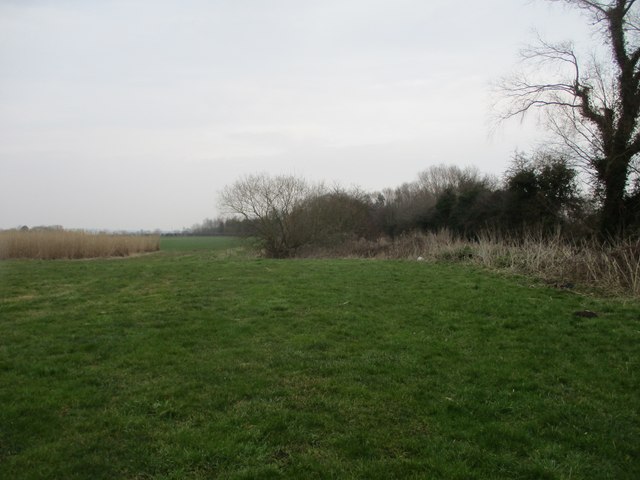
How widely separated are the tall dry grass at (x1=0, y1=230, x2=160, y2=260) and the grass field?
1660 cm

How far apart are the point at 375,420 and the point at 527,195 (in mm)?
23618

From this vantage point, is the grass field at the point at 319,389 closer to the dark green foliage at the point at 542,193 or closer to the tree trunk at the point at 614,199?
the tree trunk at the point at 614,199

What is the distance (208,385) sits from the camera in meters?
4.49

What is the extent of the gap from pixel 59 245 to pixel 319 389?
24.3 metres

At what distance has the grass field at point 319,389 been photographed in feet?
10.4

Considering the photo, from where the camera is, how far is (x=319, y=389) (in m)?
4.45

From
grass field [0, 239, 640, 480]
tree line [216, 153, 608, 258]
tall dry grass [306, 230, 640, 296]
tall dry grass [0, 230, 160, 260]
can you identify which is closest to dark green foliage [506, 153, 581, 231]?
tree line [216, 153, 608, 258]

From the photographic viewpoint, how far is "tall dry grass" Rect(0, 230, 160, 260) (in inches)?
896

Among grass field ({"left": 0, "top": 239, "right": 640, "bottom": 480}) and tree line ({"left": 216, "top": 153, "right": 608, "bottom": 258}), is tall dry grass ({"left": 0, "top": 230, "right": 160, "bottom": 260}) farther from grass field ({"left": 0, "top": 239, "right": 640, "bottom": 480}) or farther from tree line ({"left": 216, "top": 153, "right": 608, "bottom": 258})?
grass field ({"left": 0, "top": 239, "right": 640, "bottom": 480})

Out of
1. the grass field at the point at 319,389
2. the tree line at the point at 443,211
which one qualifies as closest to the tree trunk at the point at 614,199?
the tree line at the point at 443,211

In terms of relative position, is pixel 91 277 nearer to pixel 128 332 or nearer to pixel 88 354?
pixel 128 332

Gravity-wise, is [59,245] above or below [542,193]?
below

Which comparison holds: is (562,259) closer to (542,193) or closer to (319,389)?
(319,389)

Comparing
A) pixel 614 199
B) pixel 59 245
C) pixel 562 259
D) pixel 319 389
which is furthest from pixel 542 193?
pixel 59 245
